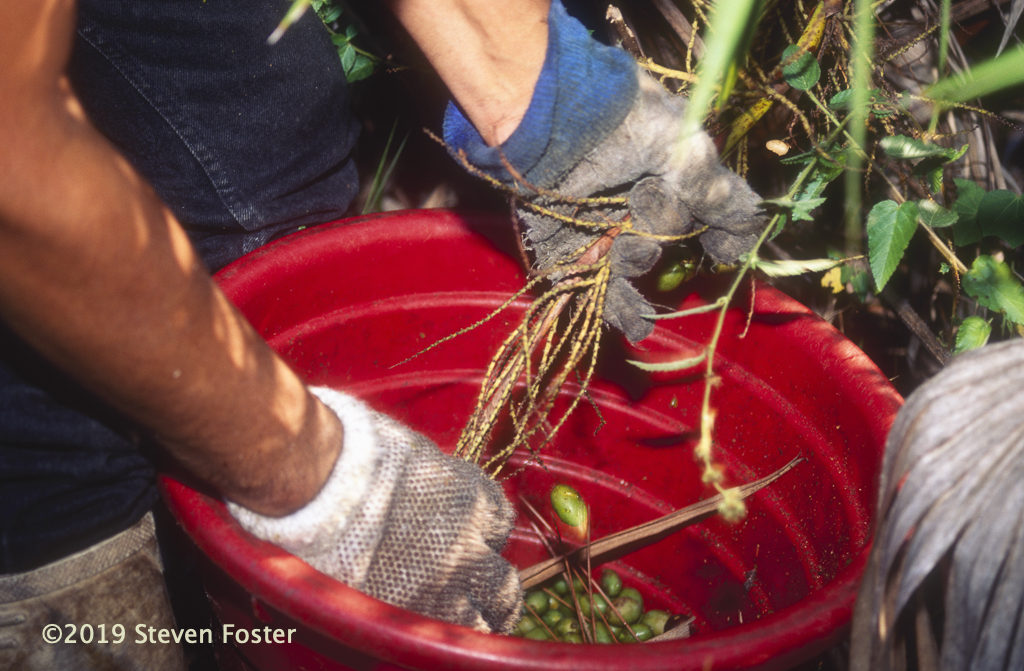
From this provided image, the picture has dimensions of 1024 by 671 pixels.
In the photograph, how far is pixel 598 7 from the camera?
1.69 m

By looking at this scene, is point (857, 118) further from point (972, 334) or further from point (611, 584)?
point (611, 584)

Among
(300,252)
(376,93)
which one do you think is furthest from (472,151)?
(376,93)

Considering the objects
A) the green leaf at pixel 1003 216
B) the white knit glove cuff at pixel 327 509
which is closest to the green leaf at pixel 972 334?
the green leaf at pixel 1003 216

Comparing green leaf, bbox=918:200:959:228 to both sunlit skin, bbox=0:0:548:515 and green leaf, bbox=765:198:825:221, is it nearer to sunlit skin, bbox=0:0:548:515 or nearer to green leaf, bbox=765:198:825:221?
green leaf, bbox=765:198:825:221

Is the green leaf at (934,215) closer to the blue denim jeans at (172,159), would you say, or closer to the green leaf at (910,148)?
the green leaf at (910,148)

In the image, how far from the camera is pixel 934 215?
3.98 feet

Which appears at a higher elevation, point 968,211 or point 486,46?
point 486,46

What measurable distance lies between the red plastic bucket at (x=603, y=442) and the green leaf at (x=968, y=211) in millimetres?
276

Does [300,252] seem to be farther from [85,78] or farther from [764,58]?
[764,58]

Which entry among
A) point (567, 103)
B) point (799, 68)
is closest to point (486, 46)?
point (567, 103)

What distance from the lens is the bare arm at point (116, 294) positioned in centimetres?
58

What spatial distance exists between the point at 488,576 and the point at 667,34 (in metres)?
1.27

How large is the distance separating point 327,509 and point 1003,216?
1178mm

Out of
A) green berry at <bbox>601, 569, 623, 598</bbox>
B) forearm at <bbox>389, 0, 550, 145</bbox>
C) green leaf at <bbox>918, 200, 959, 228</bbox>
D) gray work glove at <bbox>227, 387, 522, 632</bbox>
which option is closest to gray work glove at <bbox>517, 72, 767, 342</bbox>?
forearm at <bbox>389, 0, 550, 145</bbox>
